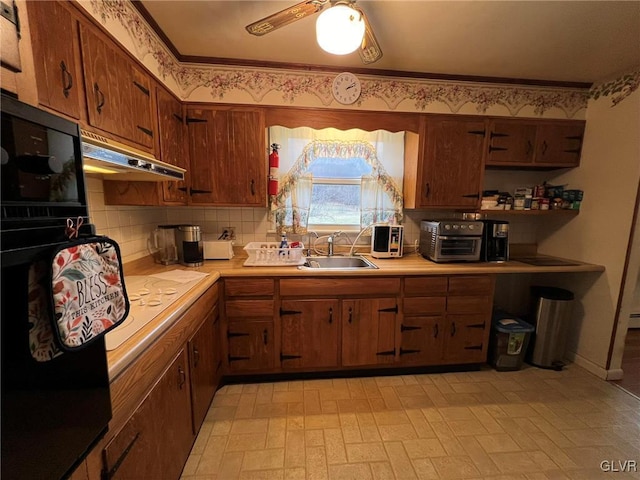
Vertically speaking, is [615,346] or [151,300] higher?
[151,300]

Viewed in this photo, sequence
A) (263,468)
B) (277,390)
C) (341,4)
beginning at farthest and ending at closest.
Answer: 1. (277,390)
2. (263,468)
3. (341,4)

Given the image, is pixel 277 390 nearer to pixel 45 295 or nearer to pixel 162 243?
pixel 162 243

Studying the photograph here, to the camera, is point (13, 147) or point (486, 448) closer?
point (13, 147)

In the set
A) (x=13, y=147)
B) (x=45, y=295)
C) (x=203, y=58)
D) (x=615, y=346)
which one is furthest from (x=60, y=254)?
(x=615, y=346)

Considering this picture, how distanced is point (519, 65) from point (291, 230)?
→ 2.20 meters

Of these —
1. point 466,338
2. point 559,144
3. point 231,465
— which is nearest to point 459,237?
point 466,338

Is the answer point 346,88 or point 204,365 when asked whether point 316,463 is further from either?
point 346,88

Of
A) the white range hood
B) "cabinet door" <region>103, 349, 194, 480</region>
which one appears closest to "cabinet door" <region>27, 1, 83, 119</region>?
the white range hood

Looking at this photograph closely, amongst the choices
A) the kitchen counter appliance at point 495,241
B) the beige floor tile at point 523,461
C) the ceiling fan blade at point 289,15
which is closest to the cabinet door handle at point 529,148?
the kitchen counter appliance at point 495,241

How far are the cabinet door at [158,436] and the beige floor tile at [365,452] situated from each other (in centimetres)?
87

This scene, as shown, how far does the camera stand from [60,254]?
50cm

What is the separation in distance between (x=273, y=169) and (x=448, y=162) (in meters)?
1.48

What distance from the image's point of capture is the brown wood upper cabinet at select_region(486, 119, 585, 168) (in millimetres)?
2275

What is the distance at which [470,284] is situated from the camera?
208cm
